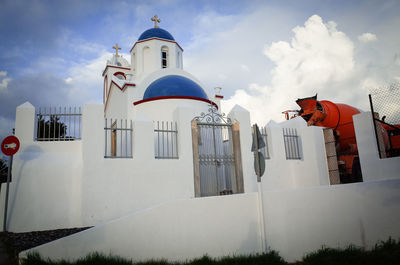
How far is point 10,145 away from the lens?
24.8ft

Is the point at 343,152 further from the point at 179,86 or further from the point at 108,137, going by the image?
the point at 108,137

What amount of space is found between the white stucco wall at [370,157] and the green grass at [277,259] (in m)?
2.89

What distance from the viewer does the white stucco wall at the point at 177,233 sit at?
5.37 m

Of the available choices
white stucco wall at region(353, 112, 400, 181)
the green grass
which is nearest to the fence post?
the green grass

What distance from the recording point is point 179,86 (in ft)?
42.3

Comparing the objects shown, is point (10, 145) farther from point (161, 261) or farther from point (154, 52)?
point (154, 52)

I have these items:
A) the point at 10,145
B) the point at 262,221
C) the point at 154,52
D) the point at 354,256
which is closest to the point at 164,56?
the point at 154,52

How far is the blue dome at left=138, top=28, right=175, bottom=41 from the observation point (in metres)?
16.2

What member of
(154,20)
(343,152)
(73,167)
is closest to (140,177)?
(73,167)

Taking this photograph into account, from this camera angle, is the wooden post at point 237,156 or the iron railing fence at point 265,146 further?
the iron railing fence at point 265,146

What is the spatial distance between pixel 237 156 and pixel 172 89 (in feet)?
14.8

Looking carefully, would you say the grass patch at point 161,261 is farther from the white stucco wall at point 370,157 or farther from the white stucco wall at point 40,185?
the white stucco wall at point 370,157

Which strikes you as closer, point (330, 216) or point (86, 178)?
point (330, 216)

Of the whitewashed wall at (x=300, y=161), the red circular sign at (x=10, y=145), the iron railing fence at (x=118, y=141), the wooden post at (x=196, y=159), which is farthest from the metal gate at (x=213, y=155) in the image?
the red circular sign at (x=10, y=145)
